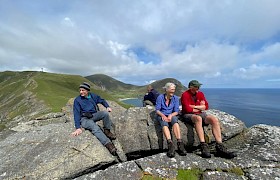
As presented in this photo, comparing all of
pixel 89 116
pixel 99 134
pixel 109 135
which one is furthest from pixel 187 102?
pixel 89 116

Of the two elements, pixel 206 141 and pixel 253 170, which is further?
pixel 206 141

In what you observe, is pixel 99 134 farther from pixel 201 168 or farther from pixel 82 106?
pixel 201 168

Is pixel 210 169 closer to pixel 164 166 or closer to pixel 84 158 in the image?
pixel 164 166

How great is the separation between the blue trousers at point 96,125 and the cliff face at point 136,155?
0.39 m

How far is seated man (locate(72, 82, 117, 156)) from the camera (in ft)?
35.8

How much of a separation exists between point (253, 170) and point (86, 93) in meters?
8.99

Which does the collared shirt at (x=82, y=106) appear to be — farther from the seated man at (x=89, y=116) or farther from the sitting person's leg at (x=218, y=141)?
the sitting person's leg at (x=218, y=141)

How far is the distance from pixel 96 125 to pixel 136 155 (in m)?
2.76

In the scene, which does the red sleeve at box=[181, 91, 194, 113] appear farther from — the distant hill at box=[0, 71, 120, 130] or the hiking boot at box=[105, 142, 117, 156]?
the distant hill at box=[0, 71, 120, 130]

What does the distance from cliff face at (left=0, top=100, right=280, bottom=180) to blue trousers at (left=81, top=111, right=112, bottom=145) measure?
1.28 feet

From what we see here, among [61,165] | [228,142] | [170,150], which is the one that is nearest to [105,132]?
[61,165]

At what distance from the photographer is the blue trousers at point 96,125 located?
10.7 meters

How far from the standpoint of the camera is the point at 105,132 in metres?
11.4

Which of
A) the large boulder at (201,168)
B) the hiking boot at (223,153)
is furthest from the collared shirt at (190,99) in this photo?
the large boulder at (201,168)
